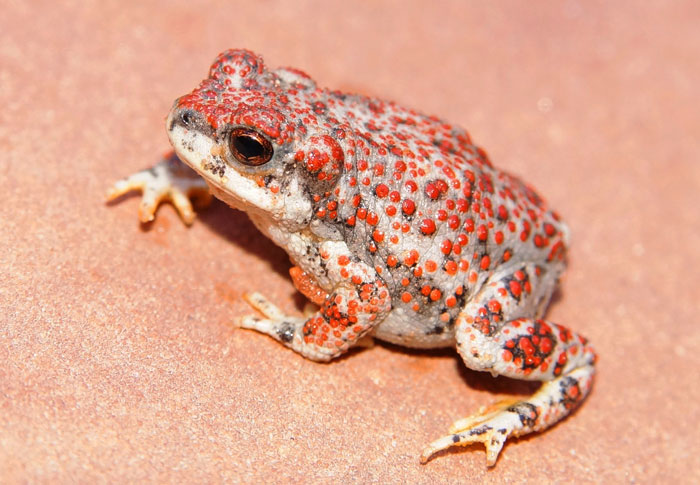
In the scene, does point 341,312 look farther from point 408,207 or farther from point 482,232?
point 482,232

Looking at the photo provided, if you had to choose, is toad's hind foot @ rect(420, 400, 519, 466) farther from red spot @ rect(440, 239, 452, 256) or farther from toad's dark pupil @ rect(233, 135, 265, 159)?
toad's dark pupil @ rect(233, 135, 265, 159)

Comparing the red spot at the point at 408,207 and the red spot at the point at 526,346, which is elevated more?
the red spot at the point at 408,207

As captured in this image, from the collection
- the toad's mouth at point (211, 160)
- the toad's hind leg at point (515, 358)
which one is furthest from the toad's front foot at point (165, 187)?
the toad's hind leg at point (515, 358)

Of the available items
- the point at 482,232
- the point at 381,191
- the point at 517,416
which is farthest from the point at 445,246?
the point at 517,416

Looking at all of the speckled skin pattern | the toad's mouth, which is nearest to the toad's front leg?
the speckled skin pattern

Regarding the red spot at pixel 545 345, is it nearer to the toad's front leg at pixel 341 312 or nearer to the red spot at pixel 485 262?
the red spot at pixel 485 262

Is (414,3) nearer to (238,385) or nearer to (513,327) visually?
(513,327)
